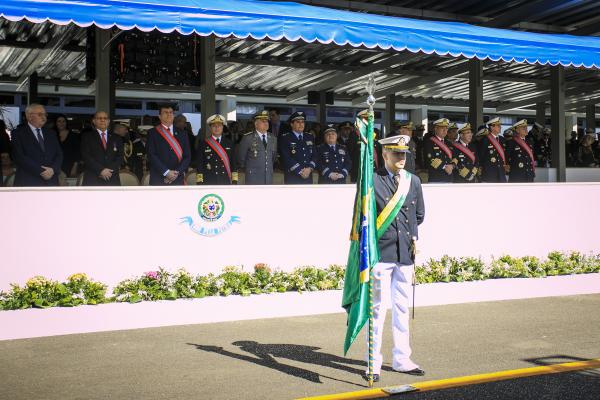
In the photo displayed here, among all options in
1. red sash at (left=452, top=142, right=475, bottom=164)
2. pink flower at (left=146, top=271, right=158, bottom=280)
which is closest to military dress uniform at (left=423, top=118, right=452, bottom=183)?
red sash at (left=452, top=142, right=475, bottom=164)

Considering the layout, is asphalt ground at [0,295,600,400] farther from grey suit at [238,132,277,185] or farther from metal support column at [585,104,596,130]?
metal support column at [585,104,596,130]

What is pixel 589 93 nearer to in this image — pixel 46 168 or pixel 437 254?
pixel 437 254

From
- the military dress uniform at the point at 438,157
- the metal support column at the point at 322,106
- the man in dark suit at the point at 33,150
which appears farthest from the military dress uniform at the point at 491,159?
the metal support column at the point at 322,106

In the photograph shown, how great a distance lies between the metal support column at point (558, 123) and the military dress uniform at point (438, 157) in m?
3.74

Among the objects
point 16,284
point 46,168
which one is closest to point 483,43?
point 46,168

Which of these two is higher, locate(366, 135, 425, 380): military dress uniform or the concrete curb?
locate(366, 135, 425, 380): military dress uniform

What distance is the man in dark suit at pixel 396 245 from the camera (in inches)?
237

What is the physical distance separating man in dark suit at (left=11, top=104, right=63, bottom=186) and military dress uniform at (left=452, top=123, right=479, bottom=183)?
19.9 feet

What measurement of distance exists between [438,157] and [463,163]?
44cm

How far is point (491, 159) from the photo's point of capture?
1251cm

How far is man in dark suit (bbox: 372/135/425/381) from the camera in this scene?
237 inches

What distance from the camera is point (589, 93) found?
22531 millimetres

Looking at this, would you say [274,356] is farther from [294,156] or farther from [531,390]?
[294,156]

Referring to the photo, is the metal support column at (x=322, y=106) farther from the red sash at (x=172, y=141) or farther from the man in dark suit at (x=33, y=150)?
the man in dark suit at (x=33, y=150)
